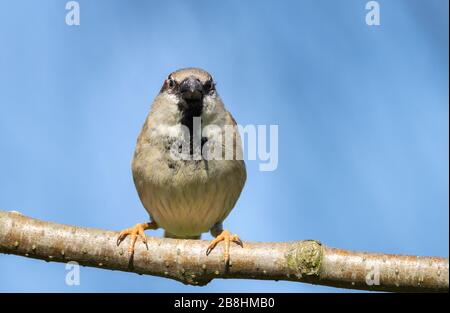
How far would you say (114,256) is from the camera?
4230mm

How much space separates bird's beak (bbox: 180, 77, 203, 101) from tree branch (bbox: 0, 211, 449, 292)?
4.89ft

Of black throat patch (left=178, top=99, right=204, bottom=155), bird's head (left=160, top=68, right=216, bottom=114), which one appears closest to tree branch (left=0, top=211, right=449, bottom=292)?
black throat patch (left=178, top=99, right=204, bottom=155)

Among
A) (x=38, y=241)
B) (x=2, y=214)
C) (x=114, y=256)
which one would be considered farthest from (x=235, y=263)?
(x=2, y=214)

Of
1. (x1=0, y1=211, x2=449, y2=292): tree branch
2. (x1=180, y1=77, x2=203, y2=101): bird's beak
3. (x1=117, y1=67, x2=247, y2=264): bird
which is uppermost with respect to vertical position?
(x1=180, y1=77, x2=203, y2=101): bird's beak

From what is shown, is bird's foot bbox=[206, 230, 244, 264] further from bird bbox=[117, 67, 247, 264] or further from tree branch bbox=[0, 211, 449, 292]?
bird bbox=[117, 67, 247, 264]

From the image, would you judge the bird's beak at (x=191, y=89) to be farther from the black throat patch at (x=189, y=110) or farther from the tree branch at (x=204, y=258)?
the tree branch at (x=204, y=258)

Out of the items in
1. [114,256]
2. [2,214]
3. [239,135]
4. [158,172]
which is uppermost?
[239,135]

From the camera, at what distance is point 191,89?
5.36 meters

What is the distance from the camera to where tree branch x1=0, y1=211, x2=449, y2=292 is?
12.5 ft

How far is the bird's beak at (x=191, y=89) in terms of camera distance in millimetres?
5359

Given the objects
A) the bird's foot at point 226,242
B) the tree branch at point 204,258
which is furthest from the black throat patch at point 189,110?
the tree branch at point 204,258
